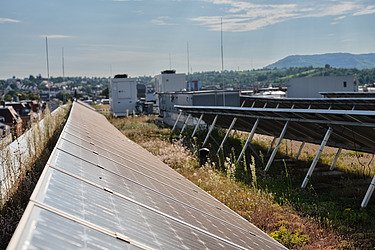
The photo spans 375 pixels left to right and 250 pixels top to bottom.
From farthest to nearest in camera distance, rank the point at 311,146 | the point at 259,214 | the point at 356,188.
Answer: the point at 311,146 < the point at 356,188 < the point at 259,214

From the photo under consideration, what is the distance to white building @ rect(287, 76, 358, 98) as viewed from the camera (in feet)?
138

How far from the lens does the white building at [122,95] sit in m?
46.1

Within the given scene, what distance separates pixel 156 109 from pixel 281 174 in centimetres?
3331

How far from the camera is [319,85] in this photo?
143ft

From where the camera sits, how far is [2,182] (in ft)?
22.6

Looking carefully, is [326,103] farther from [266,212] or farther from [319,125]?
[266,212]

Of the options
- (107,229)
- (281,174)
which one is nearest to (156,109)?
(281,174)

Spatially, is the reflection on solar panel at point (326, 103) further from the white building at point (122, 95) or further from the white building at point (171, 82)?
the white building at point (122, 95)

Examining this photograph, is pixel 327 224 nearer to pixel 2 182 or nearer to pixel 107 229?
pixel 2 182

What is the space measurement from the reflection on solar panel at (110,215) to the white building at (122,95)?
130ft

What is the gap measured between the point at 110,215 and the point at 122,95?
143ft

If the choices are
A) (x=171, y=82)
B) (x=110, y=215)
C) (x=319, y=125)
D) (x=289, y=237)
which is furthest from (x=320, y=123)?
(x=171, y=82)

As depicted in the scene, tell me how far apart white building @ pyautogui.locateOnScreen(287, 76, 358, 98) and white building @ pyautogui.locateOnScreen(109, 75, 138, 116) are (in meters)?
15.6

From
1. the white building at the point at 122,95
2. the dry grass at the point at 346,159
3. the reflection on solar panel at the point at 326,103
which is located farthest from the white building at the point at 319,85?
the dry grass at the point at 346,159
